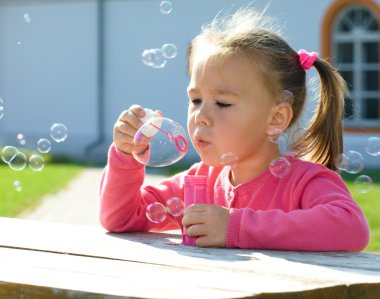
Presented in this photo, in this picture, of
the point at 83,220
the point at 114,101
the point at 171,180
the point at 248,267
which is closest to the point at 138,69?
the point at 114,101

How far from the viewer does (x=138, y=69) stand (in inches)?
592

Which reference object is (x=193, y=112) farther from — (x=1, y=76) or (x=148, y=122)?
(x=1, y=76)

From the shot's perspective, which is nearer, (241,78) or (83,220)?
(241,78)

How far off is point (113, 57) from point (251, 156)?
12802mm

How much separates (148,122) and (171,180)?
1.37 feet

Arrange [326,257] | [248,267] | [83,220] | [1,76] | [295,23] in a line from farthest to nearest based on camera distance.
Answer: [1,76], [295,23], [83,220], [326,257], [248,267]

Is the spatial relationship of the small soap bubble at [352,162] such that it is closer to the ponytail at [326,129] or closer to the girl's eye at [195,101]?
the ponytail at [326,129]

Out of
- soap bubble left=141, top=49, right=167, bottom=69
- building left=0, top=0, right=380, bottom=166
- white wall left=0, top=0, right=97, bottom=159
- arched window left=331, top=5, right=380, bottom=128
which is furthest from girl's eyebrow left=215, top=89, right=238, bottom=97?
white wall left=0, top=0, right=97, bottom=159

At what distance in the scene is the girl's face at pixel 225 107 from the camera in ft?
8.06

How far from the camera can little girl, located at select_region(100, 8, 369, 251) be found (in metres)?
2.28

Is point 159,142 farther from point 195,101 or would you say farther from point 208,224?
point 208,224

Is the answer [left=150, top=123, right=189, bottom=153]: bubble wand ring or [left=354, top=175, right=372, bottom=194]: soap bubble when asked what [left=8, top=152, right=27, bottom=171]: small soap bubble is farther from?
[left=354, top=175, right=372, bottom=194]: soap bubble

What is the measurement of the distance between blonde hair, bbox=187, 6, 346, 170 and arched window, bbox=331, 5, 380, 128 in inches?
439

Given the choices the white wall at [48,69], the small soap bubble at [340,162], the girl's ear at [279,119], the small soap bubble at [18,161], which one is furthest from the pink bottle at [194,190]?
the white wall at [48,69]
